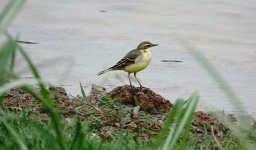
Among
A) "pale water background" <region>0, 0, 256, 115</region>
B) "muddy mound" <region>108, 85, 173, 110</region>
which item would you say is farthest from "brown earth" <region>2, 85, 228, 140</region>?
"pale water background" <region>0, 0, 256, 115</region>

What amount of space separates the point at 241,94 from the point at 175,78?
2.66 feet

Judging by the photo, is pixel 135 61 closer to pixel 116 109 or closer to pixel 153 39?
pixel 153 39

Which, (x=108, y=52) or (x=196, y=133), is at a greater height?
(x=196, y=133)

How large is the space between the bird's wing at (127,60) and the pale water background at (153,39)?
0.16m

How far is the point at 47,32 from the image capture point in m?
10.5

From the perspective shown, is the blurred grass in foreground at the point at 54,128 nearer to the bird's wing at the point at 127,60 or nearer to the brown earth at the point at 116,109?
the brown earth at the point at 116,109

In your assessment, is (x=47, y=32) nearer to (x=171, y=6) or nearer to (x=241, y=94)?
(x=171, y=6)

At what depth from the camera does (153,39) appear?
10.3m

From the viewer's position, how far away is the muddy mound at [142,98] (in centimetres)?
723

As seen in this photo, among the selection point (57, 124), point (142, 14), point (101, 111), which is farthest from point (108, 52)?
point (57, 124)

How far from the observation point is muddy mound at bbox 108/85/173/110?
7225 mm

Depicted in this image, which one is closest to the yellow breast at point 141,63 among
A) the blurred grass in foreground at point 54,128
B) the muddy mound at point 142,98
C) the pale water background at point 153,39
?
the pale water background at point 153,39

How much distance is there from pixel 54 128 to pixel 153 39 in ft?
21.6

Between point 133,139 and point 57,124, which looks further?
point 133,139
